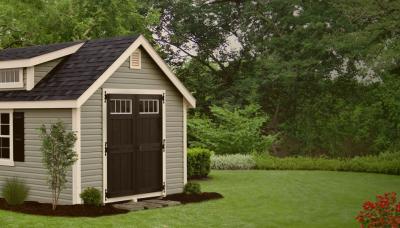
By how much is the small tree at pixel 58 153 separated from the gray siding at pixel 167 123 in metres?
0.57

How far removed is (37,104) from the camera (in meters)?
16.7

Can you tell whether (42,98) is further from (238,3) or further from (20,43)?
(238,3)

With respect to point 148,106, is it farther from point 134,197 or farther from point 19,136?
point 19,136

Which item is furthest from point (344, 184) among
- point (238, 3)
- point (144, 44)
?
point (238, 3)

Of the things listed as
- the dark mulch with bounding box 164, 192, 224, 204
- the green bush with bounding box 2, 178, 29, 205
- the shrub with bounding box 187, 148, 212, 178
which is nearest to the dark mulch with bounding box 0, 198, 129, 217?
the green bush with bounding box 2, 178, 29, 205

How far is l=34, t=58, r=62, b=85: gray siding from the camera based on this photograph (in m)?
17.8

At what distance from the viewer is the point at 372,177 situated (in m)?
24.7

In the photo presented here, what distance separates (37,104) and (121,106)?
7.10 feet

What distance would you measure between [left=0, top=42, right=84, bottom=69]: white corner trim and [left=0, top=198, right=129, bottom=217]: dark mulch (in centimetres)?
373

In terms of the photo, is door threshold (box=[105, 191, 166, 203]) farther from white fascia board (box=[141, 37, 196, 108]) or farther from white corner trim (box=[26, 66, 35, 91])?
white corner trim (box=[26, 66, 35, 91])

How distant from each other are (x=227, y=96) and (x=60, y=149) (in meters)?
26.5

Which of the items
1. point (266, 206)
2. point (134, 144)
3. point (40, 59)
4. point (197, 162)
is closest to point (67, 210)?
point (134, 144)

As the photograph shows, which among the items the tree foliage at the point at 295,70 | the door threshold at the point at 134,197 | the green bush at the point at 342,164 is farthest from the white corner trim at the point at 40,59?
the tree foliage at the point at 295,70

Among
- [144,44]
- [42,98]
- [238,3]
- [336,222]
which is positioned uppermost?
[238,3]
